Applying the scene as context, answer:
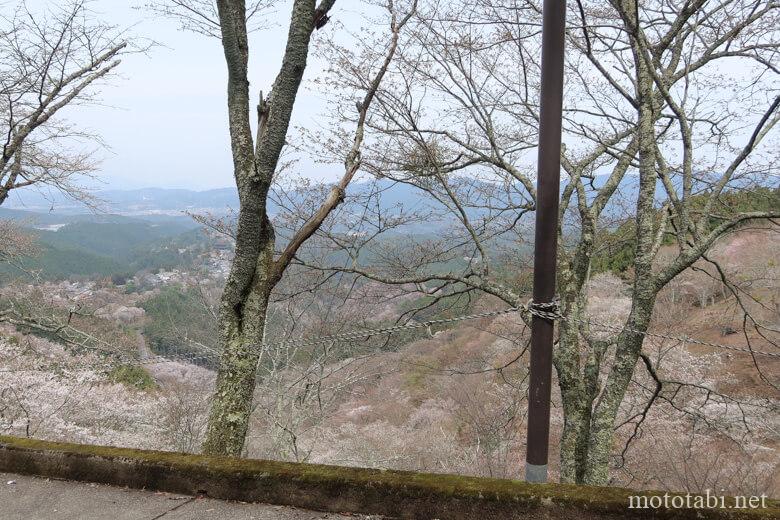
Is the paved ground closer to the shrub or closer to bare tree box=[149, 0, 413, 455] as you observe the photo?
bare tree box=[149, 0, 413, 455]

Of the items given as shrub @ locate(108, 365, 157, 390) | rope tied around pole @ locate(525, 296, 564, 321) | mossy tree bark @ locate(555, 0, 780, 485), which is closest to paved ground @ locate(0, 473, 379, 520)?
rope tied around pole @ locate(525, 296, 564, 321)

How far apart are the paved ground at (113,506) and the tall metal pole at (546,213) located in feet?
3.00

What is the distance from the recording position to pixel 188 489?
7.70ft

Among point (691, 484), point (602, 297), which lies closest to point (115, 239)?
point (602, 297)

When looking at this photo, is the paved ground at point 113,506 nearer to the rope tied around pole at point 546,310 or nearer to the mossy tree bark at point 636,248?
the rope tied around pole at point 546,310

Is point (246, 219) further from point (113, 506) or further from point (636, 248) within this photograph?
point (636, 248)

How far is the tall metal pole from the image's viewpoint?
91.5 inches

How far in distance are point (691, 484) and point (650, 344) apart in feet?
18.7

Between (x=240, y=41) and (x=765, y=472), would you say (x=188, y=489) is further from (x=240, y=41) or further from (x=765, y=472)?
(x=765, y=472)

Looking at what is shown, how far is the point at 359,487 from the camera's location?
2129 millimetres

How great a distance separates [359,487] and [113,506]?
1173 millimetres

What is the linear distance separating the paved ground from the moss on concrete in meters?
0.05

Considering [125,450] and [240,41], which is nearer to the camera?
[125,450]

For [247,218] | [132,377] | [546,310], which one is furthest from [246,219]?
[132,377]
